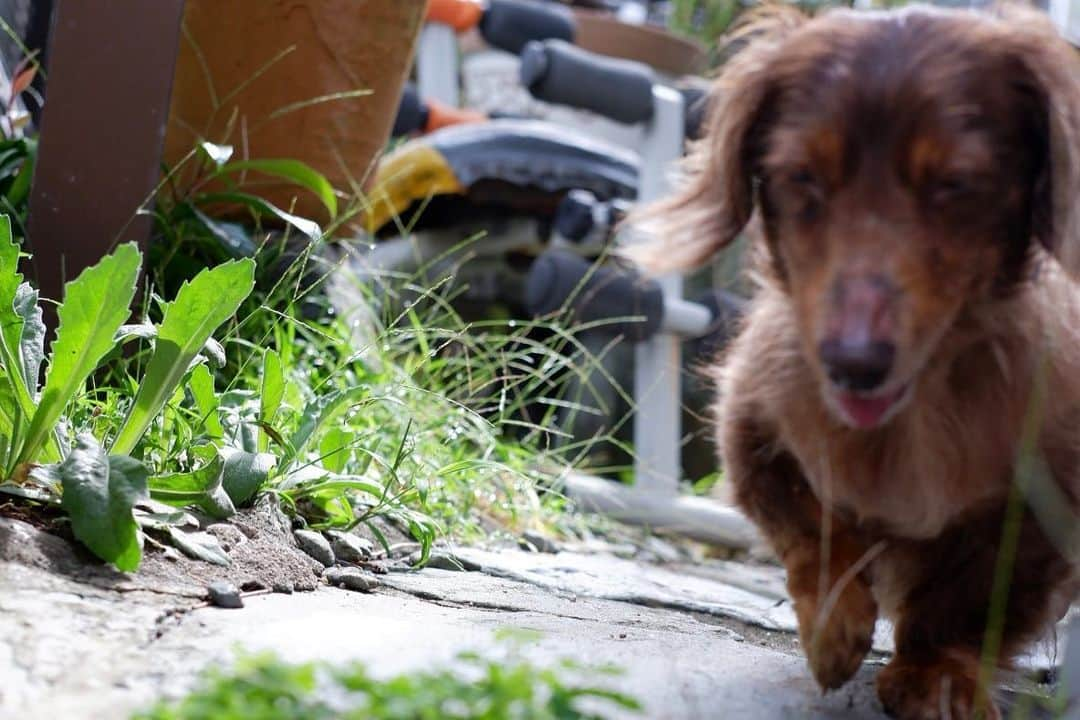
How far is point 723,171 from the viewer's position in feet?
6.50

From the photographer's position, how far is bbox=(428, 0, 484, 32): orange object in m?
5.28

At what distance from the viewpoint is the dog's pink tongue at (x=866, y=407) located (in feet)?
5.57

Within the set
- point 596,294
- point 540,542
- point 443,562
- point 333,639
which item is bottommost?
point 540,542

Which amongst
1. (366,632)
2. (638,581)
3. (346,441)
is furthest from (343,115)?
(366,632)

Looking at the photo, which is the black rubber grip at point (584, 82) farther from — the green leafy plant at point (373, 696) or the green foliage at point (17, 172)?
the green leafy plant at point (373, 696)

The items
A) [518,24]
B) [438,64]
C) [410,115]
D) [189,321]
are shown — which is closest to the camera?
[189,321]

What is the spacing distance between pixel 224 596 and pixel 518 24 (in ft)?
12.1

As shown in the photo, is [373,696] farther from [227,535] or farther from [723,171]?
[723,171]

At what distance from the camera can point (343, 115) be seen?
3123mm

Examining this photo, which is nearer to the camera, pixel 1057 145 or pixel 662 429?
pixel 1057 145

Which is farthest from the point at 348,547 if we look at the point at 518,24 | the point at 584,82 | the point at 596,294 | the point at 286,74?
the point at 518,24

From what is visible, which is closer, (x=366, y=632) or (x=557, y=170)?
(x=366, y=632)

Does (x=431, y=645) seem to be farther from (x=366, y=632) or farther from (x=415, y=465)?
(x=415, y=465)

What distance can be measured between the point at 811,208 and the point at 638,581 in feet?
3.84
